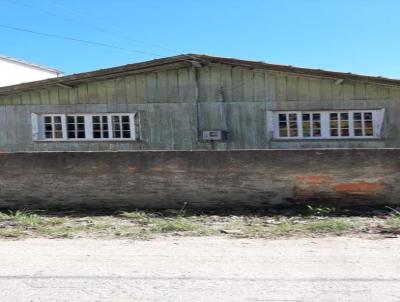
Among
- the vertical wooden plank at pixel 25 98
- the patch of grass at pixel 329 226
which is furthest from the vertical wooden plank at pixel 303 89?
the vertical wooden plank at pixel 25 98

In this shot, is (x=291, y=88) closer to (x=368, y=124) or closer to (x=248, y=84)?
(x=248, y=84)

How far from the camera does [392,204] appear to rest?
8.16 metres

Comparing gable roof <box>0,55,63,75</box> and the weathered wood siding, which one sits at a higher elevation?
gable roof <box>0,55,63,75</box>

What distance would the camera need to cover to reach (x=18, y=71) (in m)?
27.1

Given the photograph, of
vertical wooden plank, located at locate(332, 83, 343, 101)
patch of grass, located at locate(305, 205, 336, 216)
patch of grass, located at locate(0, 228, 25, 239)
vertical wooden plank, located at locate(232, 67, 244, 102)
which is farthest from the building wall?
patch of grass, located at locate(305, 205, 336, 216)

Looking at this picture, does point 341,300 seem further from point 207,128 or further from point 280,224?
point 207,128

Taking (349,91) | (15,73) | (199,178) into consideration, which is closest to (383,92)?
(349,91)

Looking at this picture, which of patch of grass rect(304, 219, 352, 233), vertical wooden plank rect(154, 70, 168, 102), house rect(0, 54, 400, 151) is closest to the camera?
patch of grass rect(304, 219, 352, 233)

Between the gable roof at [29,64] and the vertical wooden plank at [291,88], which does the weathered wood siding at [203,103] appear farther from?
the gable roof at [29,64]

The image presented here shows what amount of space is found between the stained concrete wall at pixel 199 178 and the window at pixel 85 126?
5.61 metres

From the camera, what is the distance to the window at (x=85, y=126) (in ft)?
47.7

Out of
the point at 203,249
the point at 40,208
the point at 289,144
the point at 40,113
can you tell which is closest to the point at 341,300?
the point at 203,249

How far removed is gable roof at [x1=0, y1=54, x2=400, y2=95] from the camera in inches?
507

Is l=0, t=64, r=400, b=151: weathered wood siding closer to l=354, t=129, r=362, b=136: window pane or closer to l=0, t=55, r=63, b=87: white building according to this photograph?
l=354, t=129, r=362, b=136: window pane
